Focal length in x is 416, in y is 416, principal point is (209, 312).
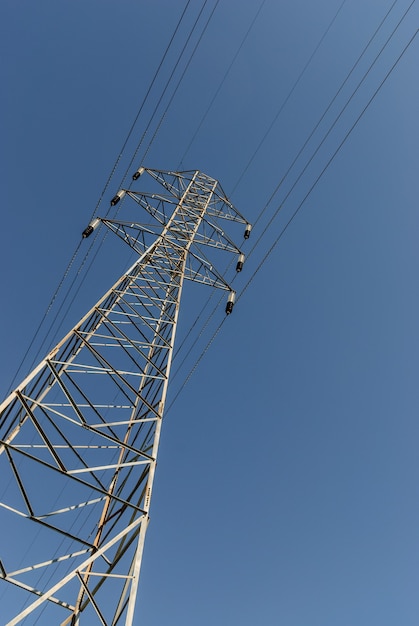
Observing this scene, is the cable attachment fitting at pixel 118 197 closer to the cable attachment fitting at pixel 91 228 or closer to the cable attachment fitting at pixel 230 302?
the cable attachment fitting at pixel 91 228

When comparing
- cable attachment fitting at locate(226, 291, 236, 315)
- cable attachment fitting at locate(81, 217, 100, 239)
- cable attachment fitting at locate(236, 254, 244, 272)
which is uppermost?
cable attachment fitting at locate(236, 254, 244, 272)

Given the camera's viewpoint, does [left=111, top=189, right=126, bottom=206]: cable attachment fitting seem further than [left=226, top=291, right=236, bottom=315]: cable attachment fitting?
Yes

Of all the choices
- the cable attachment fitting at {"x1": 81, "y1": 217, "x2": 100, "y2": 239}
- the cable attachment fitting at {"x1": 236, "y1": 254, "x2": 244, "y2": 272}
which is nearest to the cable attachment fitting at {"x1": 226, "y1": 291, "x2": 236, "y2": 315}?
the cable attachment fitting at {"x1": 236, "y1": 254, "x2": 244, "y2": 272}

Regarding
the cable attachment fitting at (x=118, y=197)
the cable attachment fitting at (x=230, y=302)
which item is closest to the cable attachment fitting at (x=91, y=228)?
the cable attachment fitting at (x=118, y=197)

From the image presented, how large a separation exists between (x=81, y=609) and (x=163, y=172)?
43.7ft

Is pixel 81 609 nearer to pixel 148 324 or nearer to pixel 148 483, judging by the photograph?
pixel 148 483

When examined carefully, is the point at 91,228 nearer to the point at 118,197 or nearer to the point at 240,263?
the point at 118,197

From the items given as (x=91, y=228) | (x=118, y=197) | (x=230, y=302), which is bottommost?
(x=230, y=302)

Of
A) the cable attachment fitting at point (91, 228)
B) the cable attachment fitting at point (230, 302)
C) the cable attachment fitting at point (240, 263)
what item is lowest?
the cable attachment fitting at point (230, 302)

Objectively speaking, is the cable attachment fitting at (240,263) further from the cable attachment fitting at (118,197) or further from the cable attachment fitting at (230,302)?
the cable attachment fitting at (118,197)

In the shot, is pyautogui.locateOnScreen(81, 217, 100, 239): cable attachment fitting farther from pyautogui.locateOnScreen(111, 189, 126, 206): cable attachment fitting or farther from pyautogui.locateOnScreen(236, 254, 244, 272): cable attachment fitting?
pyautogui.locateOnScreen(236, 254, 244, 272): cable attachment fitting

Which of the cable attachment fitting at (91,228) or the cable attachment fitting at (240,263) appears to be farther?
the cable attachment fitting at (240,263)

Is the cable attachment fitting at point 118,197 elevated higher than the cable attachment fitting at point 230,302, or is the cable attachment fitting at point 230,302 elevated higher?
the cable attachment fitting at point 118,197

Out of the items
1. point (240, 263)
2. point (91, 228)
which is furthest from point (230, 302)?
point (91, 228)
